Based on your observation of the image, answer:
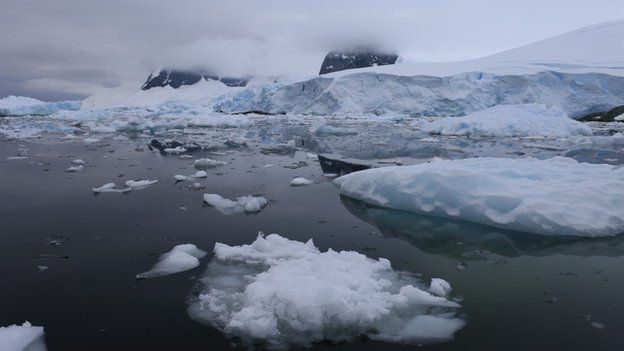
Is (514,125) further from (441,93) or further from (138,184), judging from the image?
(441,93)

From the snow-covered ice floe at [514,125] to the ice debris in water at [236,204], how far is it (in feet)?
51.8

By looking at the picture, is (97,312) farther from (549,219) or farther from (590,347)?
(549,219)

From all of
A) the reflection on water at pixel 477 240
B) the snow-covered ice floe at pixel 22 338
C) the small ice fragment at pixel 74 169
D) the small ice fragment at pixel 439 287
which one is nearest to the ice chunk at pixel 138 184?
the small ice fragment at pixel 74 169

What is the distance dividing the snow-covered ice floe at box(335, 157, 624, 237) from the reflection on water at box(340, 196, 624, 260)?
5.4 inches

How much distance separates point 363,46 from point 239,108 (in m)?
54.3

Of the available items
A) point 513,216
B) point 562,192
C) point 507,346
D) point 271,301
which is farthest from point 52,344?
point 562,192

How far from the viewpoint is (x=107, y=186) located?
636 centimetres

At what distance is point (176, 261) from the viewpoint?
11.6ft

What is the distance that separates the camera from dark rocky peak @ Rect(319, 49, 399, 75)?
9131 cm

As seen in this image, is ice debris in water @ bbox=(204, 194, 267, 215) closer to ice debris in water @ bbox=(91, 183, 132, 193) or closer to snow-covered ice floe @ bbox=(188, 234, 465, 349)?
ice debris in water @ bbox=(91, 183, 132, 193)

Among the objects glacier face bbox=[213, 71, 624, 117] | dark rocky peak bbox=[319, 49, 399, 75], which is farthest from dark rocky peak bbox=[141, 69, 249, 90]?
glacier face bbox=[213, 71, 624, 117]

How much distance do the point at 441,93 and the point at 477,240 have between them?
34.7m

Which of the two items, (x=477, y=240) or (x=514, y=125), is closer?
(x=477, y=240)

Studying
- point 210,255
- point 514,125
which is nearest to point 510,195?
point 210,255
